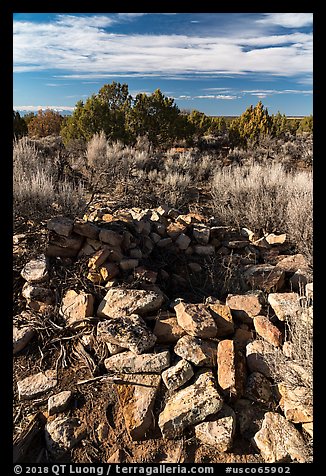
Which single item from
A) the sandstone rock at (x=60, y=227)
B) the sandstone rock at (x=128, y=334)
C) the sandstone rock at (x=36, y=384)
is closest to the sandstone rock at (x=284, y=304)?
the sandstone rock at (x=128, y=334)

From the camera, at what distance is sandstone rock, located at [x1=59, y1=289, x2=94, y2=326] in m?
3.28

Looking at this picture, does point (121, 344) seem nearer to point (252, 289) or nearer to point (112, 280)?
point (112, 280)

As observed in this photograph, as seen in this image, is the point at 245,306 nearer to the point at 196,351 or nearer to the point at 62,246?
the point at 196,351

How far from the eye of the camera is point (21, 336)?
3.17 m

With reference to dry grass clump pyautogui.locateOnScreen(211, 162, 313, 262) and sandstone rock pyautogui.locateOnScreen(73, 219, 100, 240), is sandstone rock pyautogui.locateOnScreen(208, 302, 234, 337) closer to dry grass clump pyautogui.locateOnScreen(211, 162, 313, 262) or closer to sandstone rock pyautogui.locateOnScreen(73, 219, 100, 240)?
sandstone rock pyautogui.locateOnScreen(73, 219, 100, 240)

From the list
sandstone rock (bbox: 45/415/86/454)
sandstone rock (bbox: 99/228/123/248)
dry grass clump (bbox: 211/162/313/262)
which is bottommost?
sandstone rock (bbox: 45/415/86/454)

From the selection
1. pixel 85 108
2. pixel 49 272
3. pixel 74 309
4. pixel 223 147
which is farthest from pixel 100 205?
pixel 223 147

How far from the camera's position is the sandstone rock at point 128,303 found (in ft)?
10.5

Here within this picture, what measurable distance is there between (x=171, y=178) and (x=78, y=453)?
21.1 feet

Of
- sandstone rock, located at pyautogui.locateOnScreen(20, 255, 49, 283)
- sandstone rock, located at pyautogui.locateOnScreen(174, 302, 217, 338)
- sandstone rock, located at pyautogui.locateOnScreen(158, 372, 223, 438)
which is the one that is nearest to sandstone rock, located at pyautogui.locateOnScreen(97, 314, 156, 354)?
sandstone rock, located at pyautogui.locateOnScreen(174, 302, 217, 338)

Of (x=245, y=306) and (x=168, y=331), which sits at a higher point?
(x=245, y=306)

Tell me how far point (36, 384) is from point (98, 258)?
130 centimetres

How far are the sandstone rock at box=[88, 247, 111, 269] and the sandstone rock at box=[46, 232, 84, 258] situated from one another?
0.86 ft

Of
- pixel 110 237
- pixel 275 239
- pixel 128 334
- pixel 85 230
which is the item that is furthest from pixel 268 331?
pixel 275 239
